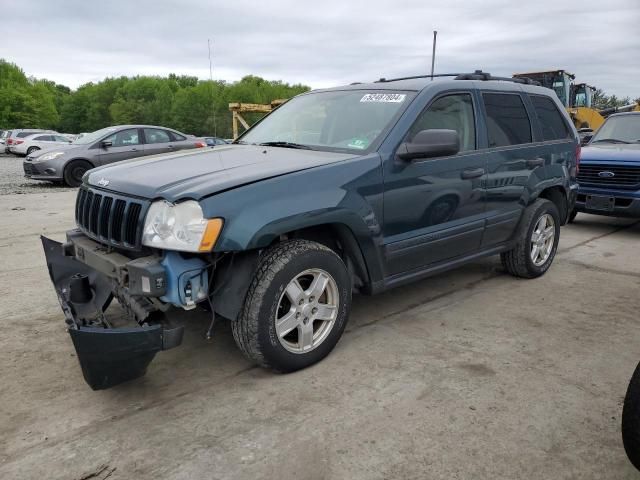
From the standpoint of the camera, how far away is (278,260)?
2965 mm

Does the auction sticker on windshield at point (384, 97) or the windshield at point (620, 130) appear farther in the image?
the windshield at point (620, 130)

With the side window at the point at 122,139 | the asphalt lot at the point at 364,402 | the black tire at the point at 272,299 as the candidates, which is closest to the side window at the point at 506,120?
the asphalt lot at the point at 364,402

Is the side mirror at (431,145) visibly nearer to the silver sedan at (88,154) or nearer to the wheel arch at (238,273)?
the wheel arch at (238,273)

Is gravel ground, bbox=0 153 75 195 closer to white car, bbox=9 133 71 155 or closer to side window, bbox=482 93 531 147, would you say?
side window, bbox=482 93 531 147

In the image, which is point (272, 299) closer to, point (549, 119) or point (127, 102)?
point (549, 119)

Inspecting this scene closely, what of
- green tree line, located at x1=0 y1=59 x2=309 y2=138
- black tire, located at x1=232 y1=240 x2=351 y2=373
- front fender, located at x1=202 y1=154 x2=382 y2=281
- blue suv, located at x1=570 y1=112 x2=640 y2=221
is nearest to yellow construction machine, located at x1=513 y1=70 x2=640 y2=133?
blue suv, located at x1=570 y1=112 x2=640 y2=221

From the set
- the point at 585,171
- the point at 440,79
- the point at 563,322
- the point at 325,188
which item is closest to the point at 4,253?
the point at 325,188

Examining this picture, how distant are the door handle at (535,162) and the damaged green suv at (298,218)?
0.02 metres

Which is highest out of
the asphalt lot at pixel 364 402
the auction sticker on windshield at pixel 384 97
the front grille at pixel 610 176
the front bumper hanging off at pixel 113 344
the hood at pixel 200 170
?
the auction sticker on windshield at pixel 384 97

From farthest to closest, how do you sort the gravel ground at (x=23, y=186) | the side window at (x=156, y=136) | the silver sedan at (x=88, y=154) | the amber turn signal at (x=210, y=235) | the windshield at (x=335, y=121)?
the side window at (x=156, y=136)
the silver sedan at (x=88, y=154)
the gravel ground at (x=23, y=186)
the windshield at (x=335, y=121)
the amber turn signal at (x=210, y=235)

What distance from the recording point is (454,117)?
412 cm

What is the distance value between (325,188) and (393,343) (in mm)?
1238

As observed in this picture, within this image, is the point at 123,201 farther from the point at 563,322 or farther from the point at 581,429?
the point at 563,322

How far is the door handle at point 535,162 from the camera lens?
186 inches
